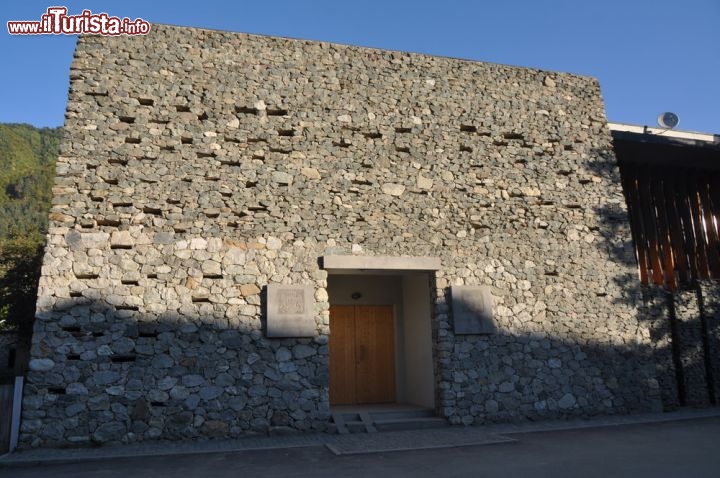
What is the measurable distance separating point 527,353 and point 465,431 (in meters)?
1.87

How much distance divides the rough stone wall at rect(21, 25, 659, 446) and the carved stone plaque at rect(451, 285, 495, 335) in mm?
166

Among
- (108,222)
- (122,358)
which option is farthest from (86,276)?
(122,358)

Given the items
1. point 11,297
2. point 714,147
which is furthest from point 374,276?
point 11,297

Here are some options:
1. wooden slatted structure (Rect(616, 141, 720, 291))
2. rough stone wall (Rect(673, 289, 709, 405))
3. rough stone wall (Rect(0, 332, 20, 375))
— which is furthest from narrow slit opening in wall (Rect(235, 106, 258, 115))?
rough stone wall (Rect(0, 332, 20, 375))

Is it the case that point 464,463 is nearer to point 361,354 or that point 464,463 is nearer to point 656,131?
point 361,354

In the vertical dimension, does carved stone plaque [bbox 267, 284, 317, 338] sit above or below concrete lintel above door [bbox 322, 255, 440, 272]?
below

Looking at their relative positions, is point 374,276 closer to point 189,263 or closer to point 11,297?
point 189,263

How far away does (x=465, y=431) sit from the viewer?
788cm

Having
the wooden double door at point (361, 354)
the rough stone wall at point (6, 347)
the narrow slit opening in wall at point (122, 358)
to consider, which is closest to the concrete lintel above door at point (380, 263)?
the wooden double door at point (361, 354)

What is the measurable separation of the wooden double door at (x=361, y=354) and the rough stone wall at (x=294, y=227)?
2096mm

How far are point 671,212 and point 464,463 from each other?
8.92 m

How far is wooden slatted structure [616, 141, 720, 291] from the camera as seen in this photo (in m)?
11.3

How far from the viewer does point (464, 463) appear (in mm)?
5805

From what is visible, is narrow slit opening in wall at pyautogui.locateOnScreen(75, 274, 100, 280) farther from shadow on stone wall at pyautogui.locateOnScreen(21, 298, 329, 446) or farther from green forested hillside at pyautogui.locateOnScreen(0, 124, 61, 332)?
green forested hillside at pyautogui.locateOnScreen(0, 124, 61, 332)
